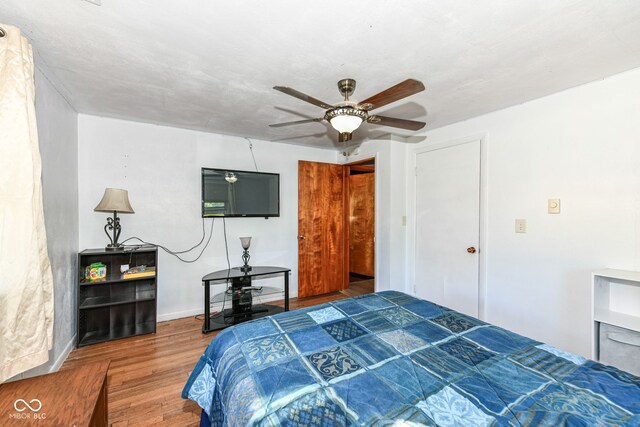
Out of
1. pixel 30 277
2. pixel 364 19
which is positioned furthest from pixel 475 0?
pixel 30 277

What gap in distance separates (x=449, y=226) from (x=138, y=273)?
3.40m

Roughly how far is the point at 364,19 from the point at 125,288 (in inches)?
131

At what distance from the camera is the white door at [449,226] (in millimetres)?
2941

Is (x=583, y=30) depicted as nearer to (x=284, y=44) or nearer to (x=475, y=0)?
(x=475, y=0)

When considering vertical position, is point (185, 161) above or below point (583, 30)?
below

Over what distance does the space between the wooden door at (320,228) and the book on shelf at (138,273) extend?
1.86 metres

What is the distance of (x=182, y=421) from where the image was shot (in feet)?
5.57

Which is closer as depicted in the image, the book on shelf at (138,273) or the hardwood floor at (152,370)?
the hardwood floor at (152,370)

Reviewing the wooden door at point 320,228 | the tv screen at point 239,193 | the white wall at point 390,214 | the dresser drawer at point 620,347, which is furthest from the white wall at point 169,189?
the dresser drawer at point 620,347

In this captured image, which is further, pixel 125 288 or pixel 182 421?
pixel 125 288

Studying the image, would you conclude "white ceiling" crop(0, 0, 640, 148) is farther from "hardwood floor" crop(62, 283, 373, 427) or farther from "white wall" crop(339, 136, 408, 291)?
"hardwood floor" crop(62, 283, 373, 427)

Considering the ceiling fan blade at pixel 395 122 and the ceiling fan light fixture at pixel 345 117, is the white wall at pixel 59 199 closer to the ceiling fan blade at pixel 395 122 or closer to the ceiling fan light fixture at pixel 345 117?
the ceiling fan light fixture at pixel 345 117

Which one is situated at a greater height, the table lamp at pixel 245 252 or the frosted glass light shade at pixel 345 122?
the frosted glass light shade at pixel 345 122

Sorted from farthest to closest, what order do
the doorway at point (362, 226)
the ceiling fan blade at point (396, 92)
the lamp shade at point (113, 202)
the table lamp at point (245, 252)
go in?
the doorway at point (362, 226) → the table lamp at point (245, 252) → the lamp shade at point (113, 202) → the ceiling fan blade at point (396, 92)
